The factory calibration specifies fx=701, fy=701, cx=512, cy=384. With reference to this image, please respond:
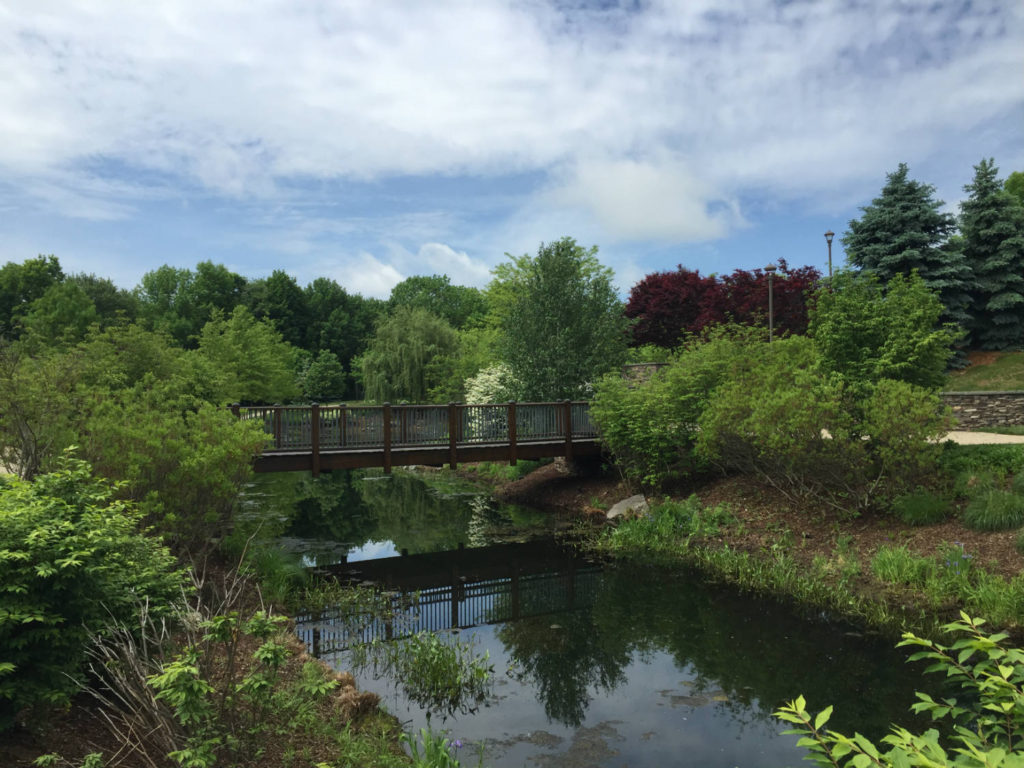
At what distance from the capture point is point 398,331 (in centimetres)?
3266

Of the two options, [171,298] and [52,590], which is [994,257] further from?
[171,298]

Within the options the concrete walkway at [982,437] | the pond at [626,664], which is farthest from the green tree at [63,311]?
the concrete walkway at [982,437]

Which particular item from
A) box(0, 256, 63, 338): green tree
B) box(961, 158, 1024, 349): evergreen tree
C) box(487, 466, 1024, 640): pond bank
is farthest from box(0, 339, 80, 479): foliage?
box(0, 256, 63, 338): green tree

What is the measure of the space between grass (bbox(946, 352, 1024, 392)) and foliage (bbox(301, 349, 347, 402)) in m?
40.4

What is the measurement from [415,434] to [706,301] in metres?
16.4

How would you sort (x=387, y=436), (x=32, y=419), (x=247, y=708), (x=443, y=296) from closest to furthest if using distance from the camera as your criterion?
(x=247, y=708) → (x=32, y=419) → (x=387, y=436) → (x=443, y=296)

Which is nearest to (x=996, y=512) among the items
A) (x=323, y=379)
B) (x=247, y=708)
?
(x=247, y=708)

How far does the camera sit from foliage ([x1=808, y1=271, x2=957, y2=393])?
1248cm

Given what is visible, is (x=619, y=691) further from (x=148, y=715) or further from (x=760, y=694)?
(x=148, y=715)

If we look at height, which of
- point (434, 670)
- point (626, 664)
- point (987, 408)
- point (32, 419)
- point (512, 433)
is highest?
point (32, 419)

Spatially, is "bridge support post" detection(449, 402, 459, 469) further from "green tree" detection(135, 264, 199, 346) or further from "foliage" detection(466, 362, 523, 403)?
"green tree" detection(135, 264, 199, 346)

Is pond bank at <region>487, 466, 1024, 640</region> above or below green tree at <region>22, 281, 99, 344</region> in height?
below

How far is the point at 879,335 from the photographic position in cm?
1297

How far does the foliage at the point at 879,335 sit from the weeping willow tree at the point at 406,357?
20.7m
